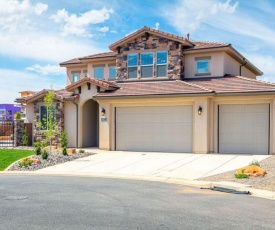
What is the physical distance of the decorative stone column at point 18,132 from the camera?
2559cm

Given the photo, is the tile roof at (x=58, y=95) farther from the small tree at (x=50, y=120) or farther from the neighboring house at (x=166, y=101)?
the small tree at (x=50, y=120)

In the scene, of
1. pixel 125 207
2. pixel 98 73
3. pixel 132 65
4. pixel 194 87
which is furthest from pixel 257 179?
pixel 98 73

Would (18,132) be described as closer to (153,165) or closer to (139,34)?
(139,34)

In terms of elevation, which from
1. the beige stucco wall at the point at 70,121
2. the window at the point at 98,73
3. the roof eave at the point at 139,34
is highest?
the roof eave at the point at 139,34

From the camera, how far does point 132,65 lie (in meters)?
24.3

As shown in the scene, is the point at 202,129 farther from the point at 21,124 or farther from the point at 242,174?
the point at 21,124

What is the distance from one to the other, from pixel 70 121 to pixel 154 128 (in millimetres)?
6160

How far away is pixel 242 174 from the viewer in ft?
42.4

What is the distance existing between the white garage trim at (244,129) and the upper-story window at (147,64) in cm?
536

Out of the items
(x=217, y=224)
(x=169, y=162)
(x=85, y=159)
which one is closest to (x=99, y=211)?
(x=217, y=224)

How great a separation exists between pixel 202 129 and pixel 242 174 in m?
7.72

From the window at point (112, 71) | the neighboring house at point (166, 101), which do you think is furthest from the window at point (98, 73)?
the window at point (112, 71)

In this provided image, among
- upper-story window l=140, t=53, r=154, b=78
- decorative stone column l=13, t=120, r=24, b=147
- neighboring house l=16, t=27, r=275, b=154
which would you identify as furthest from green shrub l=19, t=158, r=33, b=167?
upper-story window l=140, t=53, r=154, b=78

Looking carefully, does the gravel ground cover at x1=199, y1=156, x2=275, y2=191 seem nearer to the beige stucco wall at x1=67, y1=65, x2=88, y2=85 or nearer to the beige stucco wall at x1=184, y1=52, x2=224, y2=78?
the beige stucco wall at x1=184, y1=52, x2=224, y2=78
